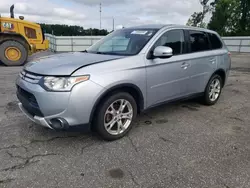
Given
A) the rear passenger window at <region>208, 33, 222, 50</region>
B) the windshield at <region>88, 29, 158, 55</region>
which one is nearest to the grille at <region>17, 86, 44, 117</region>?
the windshield at <region>88, 29, 158, 55</region>

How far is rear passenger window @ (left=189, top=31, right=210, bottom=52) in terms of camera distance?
4.31m

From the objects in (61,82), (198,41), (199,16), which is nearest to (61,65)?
(61,82)

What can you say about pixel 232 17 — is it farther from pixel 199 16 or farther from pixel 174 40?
pixel 174 40

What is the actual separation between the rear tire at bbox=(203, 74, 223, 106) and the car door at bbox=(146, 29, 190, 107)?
0.87 metres

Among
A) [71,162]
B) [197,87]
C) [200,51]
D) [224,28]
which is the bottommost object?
[71,162]

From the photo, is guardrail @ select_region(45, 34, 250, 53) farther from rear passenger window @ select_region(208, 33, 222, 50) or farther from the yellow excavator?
rear passenger window @ select_region(208, 33, 222, 50)

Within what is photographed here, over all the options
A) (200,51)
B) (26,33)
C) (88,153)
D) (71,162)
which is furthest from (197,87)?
(26,33)

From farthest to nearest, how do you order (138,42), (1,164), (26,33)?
1. (26,33)
2. (138,42)
3. (1,164)

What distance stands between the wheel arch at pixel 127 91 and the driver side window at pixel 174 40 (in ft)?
2.97

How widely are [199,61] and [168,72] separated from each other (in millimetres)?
964

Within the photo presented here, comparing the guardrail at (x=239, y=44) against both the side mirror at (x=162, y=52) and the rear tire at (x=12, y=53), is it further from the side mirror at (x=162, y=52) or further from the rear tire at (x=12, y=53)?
the side mirror at (x=162, y=52)

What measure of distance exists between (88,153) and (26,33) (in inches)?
392

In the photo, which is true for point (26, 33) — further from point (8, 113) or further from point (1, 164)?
point (1, 164)

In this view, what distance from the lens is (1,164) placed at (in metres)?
2.66
